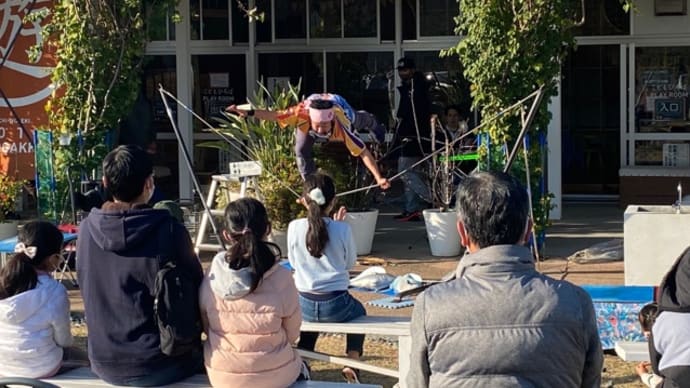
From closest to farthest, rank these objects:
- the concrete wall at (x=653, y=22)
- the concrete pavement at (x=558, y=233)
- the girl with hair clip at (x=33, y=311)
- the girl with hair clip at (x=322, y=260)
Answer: the girl with hair clip at (x=33, y=311)
the girl with hair clip at (x=322, y=260)
the concrete pavement at (x=558, y=233)
the concrete wall at (x=653, y=22)

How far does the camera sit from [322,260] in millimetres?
5910

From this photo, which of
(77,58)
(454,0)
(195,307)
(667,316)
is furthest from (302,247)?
(454,0)

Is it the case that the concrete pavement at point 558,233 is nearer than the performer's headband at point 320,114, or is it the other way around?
the performer's headband at point 320,114

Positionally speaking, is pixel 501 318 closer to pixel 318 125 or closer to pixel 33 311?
pixel 33 311

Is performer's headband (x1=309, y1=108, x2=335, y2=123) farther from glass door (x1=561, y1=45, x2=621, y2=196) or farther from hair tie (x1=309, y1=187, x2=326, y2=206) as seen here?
glass door (x1=561, y1=45, x2=621, y2=196)

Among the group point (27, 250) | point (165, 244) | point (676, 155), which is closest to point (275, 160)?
point (27, 250)

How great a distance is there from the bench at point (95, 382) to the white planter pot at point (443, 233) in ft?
15.4

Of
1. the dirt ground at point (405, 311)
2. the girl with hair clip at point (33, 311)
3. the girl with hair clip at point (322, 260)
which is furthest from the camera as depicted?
the dirt ground at point (405, 311)

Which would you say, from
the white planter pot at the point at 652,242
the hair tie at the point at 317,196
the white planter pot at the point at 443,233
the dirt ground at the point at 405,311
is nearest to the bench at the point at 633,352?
the dirt ground at the point at 405,311

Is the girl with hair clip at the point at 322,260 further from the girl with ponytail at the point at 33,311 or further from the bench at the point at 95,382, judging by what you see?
the girl with ponytail at the point at 33,311

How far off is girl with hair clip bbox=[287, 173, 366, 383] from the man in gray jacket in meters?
2.74

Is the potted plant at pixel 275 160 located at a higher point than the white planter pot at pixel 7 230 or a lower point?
higher

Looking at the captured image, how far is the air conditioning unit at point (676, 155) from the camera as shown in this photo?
500 inches

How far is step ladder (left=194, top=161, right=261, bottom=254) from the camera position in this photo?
9.12 metres
